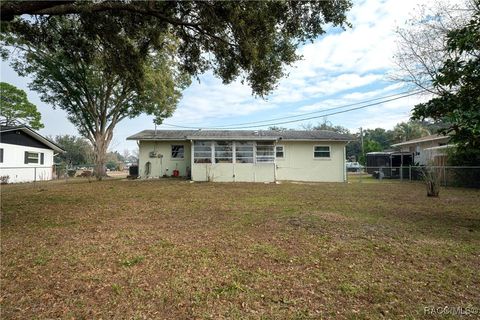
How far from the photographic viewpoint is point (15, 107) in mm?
29750

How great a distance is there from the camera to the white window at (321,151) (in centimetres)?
1862

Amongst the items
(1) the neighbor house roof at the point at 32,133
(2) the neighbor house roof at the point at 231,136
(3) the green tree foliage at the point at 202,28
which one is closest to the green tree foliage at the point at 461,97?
(3) the green tree foliage at the point at 202,28

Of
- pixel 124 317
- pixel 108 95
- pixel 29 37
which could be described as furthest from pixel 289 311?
pixel 108 95

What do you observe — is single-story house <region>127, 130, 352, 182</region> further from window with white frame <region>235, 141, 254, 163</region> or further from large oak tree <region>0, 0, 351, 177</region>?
large oak tree <region>0, 0, 351, 177</region>

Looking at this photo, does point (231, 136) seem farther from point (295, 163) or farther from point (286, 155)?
point (295, 163)

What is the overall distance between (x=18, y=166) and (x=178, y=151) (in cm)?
1137

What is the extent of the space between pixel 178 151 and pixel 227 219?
13.3 metres

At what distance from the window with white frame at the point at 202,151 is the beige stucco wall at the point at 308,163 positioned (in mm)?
5043

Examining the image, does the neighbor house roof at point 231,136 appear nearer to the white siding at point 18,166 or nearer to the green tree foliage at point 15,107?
the white siding at point 18,166

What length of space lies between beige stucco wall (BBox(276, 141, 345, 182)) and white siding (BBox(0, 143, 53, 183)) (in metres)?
15.9

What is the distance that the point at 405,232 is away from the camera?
17.3ft

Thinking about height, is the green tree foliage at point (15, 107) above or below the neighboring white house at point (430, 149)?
above

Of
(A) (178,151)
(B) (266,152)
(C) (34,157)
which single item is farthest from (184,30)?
(C) (34,157)

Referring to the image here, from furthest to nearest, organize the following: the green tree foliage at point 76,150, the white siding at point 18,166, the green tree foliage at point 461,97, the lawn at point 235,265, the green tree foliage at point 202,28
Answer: the green tree foliage at point 76,150
the white siding at point 18,166
the green tree foliage at point 202,28
the green tree foliage at point 461,97
the lawn at point 235,265
